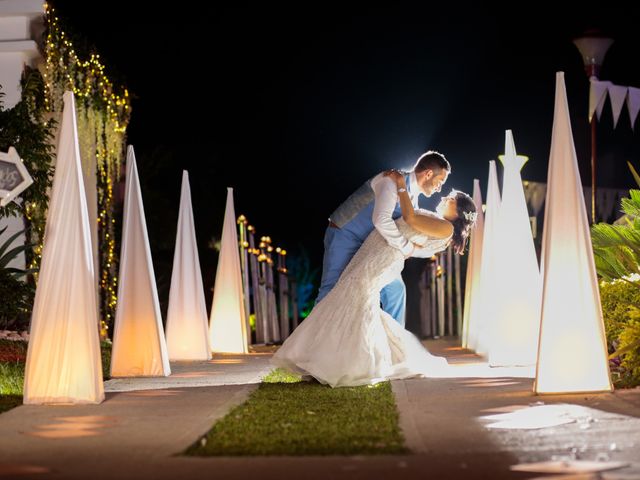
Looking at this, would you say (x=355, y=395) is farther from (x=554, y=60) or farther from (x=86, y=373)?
(x=554, y=60)

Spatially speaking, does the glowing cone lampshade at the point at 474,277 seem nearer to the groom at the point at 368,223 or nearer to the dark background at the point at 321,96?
the groom at the point at 368,223

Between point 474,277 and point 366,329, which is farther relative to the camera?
point 474,277

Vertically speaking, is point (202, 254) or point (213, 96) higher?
point (213, 96)

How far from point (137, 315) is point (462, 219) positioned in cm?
277

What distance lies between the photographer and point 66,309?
6.93 metres

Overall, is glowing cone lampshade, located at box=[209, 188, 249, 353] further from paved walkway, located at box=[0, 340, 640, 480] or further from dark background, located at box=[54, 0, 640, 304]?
paved walkway, located at box=[0, 340, 640, 480]

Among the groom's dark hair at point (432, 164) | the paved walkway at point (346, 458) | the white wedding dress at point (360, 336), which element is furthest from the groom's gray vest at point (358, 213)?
the paved walkway at point (346, 458)

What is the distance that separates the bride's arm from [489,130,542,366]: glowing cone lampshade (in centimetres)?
120

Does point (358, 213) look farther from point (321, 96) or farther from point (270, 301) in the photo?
point (321, 96)

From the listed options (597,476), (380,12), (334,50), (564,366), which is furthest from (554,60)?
(597,476)

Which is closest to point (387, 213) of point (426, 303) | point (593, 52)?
point (593, 52)

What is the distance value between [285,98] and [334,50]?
280cm

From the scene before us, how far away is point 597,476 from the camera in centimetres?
416

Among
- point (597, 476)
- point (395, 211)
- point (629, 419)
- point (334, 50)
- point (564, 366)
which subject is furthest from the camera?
point (334, 50)
